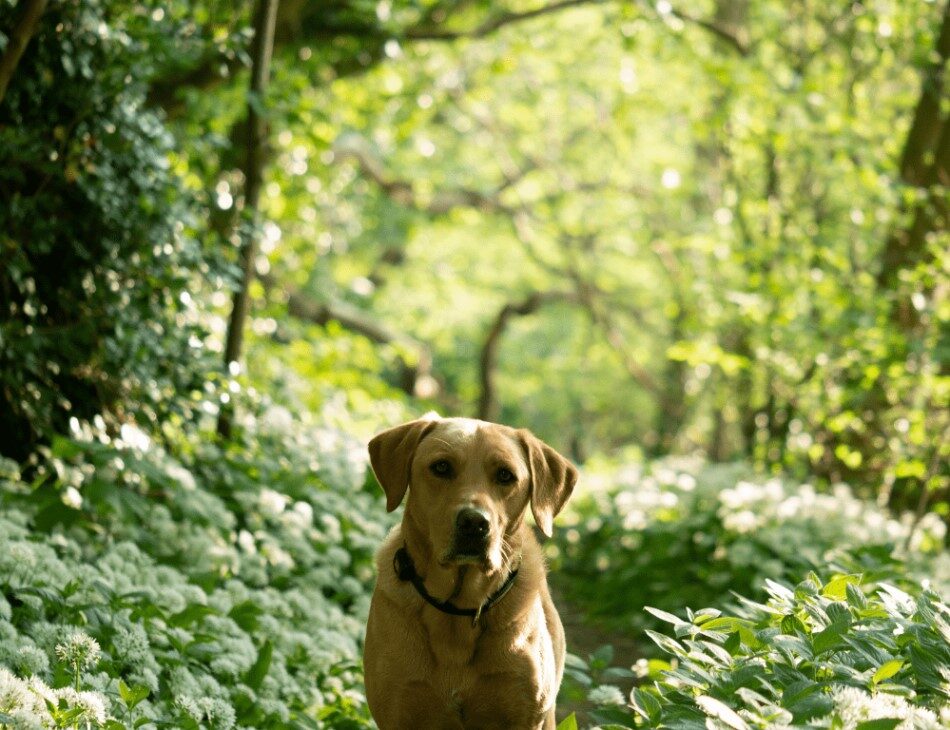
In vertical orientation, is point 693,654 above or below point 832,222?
above

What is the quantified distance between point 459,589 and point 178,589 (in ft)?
6.11

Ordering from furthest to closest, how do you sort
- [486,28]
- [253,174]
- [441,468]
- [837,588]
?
[486,28] < [253,174] < [441,468] < [837,588]

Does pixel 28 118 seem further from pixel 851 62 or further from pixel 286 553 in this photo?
pixel 851 62

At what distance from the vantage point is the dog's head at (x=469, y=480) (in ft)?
12.9

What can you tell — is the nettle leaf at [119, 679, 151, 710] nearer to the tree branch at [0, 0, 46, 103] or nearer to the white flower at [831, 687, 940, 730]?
the white flower at [831, 687, 940, 730]

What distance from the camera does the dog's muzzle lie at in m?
3.88

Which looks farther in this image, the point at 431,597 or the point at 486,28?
the point at 486,28

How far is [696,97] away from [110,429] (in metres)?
12.3

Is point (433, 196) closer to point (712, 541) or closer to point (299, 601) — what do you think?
point (712, 541)

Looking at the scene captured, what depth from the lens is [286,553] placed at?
6.54 m

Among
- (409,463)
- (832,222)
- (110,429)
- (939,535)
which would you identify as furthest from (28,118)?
(832,222)

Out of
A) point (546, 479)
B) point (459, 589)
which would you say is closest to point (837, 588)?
point (546, 479)

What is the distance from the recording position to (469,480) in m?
4.06

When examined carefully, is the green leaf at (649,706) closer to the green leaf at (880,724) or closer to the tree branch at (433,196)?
the green leaf at (880,724)
